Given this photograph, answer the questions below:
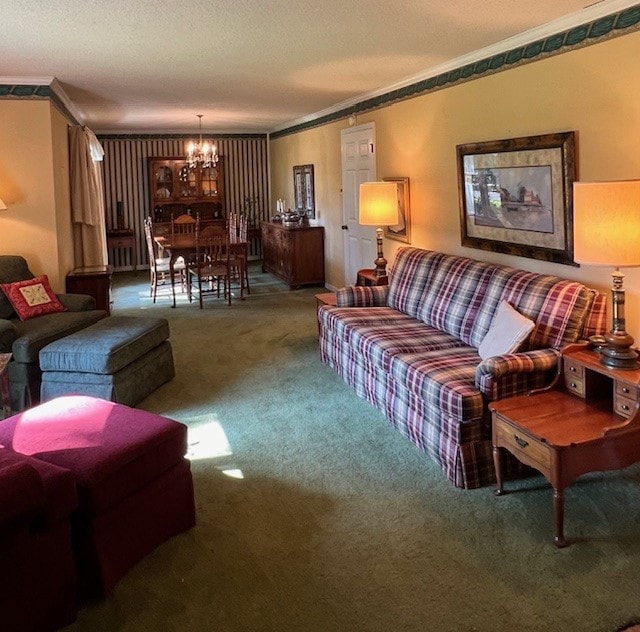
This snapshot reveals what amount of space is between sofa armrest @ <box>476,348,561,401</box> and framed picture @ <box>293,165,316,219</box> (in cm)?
598

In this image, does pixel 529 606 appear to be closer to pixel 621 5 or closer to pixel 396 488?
pixel 396 488

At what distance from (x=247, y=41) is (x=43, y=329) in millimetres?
2380

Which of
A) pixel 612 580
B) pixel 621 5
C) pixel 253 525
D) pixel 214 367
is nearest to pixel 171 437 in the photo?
pixel 253 525

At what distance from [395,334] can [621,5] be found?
2.22 m

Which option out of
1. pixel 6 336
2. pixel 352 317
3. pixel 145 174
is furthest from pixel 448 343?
pixel 145 174

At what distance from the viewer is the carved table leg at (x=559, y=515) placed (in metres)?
2.52

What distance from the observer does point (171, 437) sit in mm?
2621

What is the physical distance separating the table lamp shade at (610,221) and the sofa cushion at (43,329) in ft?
11.2

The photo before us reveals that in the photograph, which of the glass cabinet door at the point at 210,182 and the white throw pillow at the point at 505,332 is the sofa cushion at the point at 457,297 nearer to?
the white throw pillow at the point at 505,332

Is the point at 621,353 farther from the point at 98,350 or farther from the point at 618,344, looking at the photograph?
the point at 98,350

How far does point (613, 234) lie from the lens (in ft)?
8.85

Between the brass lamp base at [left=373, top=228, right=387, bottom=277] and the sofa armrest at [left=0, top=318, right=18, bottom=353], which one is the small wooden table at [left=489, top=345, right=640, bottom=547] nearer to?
the brass lamp base at [left=373, top=228, right=387, bottom=277]

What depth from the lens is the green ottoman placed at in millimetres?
4000

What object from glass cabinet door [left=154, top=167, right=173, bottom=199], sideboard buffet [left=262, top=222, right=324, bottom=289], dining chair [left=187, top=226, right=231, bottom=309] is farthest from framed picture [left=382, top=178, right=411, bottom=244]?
glass cabinet door [left=154, top=167, right=173, bottom=199]
